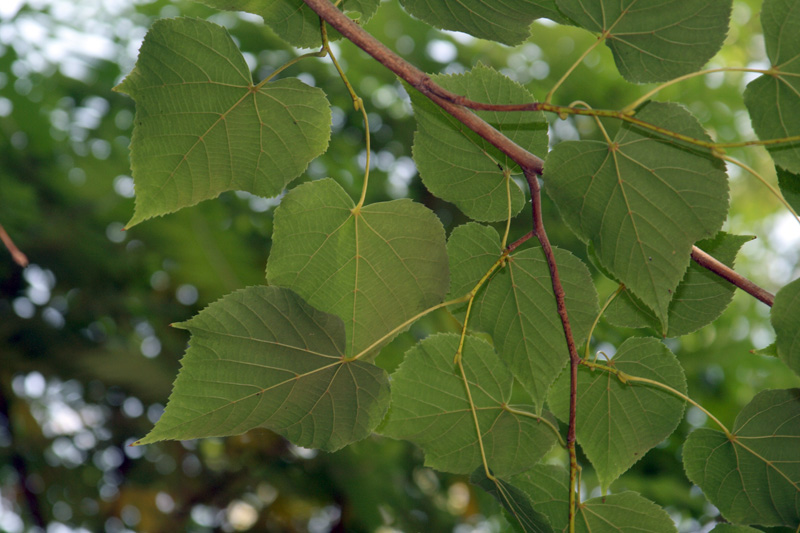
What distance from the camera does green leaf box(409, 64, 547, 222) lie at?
0.39m

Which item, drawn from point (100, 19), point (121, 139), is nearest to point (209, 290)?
point (121, 139)

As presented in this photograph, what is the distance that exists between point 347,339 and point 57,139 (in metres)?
1.90

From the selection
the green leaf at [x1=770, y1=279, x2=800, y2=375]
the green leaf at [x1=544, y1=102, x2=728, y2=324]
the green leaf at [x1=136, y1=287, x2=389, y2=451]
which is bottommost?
the green leaf at [x1=136, y1=287, x2=389, y2=451]

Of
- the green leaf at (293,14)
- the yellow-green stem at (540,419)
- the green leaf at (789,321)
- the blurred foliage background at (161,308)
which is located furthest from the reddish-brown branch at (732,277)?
the blurred foliage background at (161,308)

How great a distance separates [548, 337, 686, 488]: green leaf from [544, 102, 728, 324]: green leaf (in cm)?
10

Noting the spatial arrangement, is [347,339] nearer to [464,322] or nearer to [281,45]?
[464,322]

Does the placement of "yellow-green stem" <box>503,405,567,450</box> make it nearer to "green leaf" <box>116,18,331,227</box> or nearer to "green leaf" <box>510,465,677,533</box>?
"green leaf" <box>510,465,677,533</box>

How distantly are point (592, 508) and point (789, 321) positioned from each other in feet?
0.62

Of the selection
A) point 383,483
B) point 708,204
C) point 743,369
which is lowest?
point 383,483

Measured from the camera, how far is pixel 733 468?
0.43 meters

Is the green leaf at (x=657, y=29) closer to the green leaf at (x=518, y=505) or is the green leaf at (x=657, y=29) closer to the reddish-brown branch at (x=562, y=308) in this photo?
the reddish-brown branch at (x=562, y=308)

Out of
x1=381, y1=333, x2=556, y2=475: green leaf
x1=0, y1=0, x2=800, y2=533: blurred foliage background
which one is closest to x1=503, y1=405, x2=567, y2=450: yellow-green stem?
x1=381, y1=333, x2=556, y2=475: green leaf

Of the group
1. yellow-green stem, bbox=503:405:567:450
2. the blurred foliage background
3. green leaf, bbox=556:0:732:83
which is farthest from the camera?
the blurred foliage background

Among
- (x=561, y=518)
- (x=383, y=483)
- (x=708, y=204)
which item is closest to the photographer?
(x=708, y=204)
